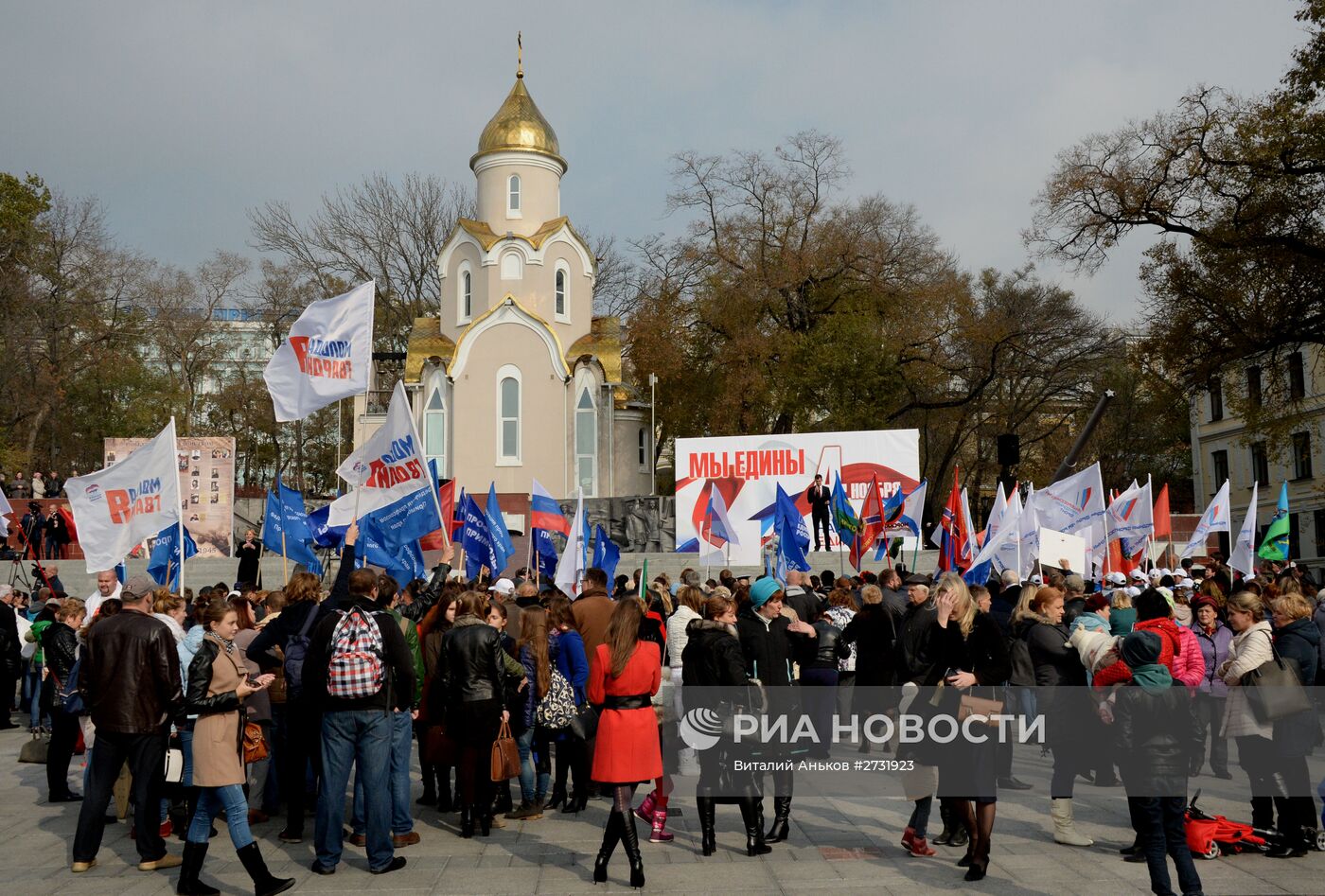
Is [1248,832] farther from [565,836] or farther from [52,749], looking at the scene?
[52,749]

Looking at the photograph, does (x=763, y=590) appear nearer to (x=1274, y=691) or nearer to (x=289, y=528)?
(x=1274, y=691)

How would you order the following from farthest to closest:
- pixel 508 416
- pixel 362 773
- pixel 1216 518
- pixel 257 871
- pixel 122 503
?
1. pixel 508 416
2. pixel 1216 518
3. pixel 122 503
4. pixel 362 773
5. pixel 257 871

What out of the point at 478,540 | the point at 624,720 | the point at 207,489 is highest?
the point at 207,489

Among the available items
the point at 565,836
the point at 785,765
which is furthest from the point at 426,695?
the point at 785,765

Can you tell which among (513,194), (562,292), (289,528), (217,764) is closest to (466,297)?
(562,292)

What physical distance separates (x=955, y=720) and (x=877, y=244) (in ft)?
116

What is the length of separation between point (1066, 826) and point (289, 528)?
11.2 meters

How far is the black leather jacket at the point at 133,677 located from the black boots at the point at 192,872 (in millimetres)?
839

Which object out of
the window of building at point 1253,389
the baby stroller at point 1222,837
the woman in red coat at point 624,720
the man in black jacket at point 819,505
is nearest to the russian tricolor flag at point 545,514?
the woman in red coat at point 624,720

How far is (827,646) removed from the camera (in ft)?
33.5

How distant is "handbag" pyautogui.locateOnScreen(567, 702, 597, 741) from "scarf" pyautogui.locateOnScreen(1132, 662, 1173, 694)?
13.2 feet

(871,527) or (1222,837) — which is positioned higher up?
(871,527)

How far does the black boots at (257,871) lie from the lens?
674 centimetres

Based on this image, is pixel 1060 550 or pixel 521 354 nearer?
pixel 1060 550
